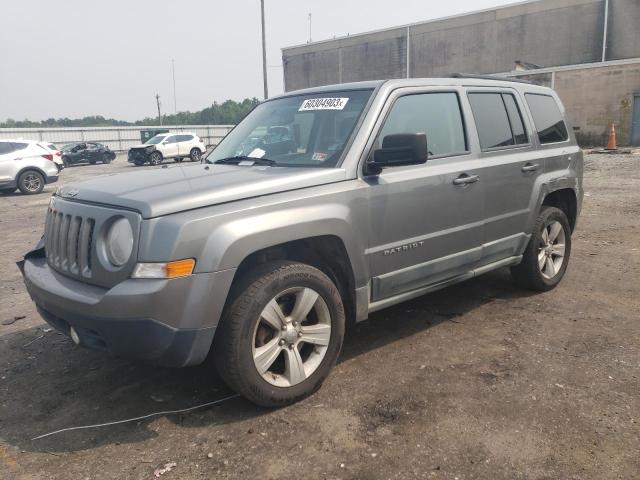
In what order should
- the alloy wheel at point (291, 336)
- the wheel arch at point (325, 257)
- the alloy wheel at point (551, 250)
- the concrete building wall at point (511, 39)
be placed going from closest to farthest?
the alloy wheel at point (291, 336)
the wheel arch at point (325, 257)
the alloy wheel at point (551, 250)
the concrete building wall at point (511, 39)

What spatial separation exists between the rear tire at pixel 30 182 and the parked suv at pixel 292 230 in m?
13.3

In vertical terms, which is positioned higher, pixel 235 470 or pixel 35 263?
pixel 35 263

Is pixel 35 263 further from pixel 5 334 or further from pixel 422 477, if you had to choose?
pixel 422 477

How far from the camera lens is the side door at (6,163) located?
14.8m

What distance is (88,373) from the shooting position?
360 cm

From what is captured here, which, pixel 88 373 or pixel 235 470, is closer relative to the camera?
pixel 235 470

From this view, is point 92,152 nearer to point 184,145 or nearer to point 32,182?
point 184,145

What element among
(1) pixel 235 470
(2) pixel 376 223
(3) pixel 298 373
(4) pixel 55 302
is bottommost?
(1) pixel 235 470

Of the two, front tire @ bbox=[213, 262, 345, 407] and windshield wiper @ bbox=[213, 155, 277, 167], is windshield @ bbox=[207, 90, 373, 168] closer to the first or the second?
windshield wiper @ bbox=[213, 155, 277, 167]

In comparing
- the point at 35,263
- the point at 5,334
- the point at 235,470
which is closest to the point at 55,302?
the point at 35,263

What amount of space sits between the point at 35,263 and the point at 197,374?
127 cm

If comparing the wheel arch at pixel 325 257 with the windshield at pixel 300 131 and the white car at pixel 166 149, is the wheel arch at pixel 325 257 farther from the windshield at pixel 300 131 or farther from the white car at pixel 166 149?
the white car at pixel 166 149

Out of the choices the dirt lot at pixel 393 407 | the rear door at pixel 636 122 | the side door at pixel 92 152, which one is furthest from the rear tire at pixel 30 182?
the rear door at pixel 636 122

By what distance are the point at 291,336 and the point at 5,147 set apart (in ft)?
49.6
